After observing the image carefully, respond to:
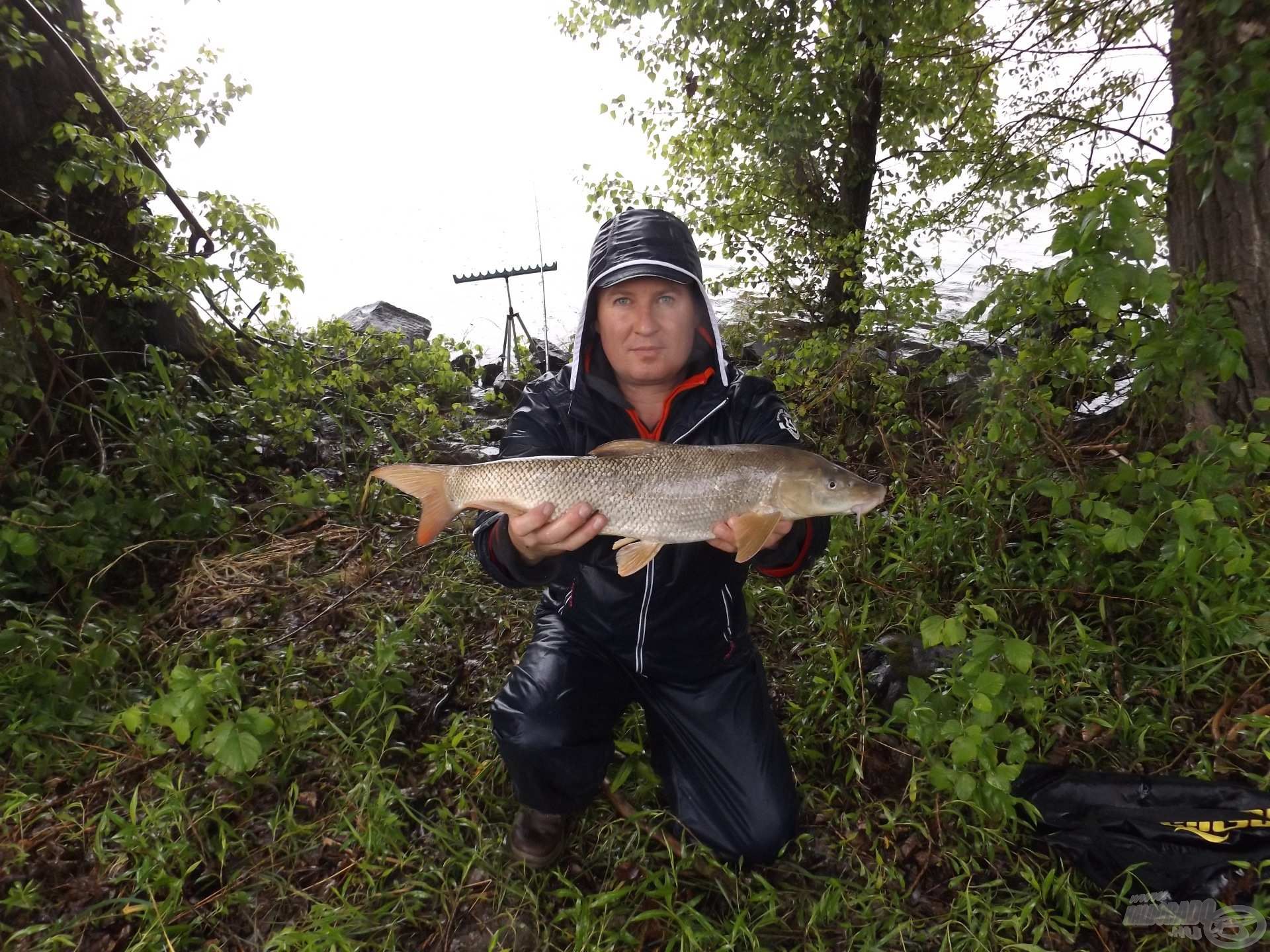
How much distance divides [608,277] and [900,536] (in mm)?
1948

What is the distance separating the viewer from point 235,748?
2.14 meters

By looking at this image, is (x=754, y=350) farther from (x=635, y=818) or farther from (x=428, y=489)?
(x=635, y=818)

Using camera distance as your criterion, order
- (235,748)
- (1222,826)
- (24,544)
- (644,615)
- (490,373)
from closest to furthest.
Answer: (1222,826) → (235,748) → (644,615) → (24,544) → (490,373)

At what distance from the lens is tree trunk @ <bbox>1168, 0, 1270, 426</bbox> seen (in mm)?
2744

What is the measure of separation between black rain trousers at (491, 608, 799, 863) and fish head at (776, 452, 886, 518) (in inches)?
28.2

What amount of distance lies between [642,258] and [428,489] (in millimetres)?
1108

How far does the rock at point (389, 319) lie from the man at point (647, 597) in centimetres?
520

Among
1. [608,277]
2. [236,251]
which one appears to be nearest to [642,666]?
[608,277]

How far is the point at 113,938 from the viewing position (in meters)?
2.04

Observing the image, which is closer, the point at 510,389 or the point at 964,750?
the point at 964,750

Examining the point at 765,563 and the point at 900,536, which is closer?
the point at 765,563

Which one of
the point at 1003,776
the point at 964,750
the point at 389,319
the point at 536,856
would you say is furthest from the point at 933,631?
the point at 389,319

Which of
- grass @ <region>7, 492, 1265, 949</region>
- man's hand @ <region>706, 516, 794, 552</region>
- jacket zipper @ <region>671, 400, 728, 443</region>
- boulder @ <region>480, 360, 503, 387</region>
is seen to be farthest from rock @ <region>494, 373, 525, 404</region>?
man's hand @ <region>706, 516, 794, 552</region>

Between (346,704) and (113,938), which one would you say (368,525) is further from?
(113,938)
